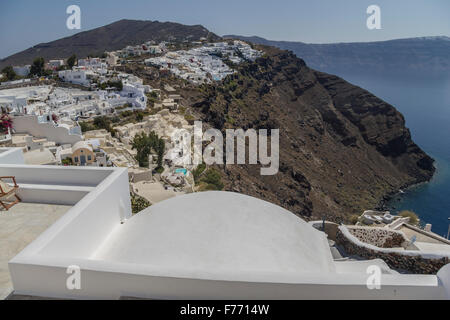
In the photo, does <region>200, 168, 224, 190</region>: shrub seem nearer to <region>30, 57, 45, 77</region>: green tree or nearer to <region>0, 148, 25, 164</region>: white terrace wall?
<region>0, 148, 25, 164</region>: white terrace wall

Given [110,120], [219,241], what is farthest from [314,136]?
[219,241]

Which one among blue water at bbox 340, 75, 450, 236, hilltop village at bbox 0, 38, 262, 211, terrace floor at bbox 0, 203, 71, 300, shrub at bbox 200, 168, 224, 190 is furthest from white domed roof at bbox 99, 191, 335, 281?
blue water at bbox 340, 75, 450, 236

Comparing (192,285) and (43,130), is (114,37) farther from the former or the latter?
(192,285)

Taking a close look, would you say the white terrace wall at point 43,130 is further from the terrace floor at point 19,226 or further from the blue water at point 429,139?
the blue water at point 429,139

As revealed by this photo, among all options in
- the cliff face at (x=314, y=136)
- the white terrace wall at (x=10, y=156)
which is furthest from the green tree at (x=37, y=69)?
the white terrace wall at (x=10, y=156)

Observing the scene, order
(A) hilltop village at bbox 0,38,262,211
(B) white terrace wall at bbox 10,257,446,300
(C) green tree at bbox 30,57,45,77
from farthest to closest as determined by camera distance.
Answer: (C) green tree at bbox 30,57,45,77, (A) hilltop village at bbox 0,38,262,211, (B) white terrace wall at bbox 10,257,446,300

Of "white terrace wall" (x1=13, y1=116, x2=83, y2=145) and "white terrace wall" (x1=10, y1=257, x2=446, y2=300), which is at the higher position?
"white terrace wall" (x1=13, y1=116, x2=83, y2=145)
